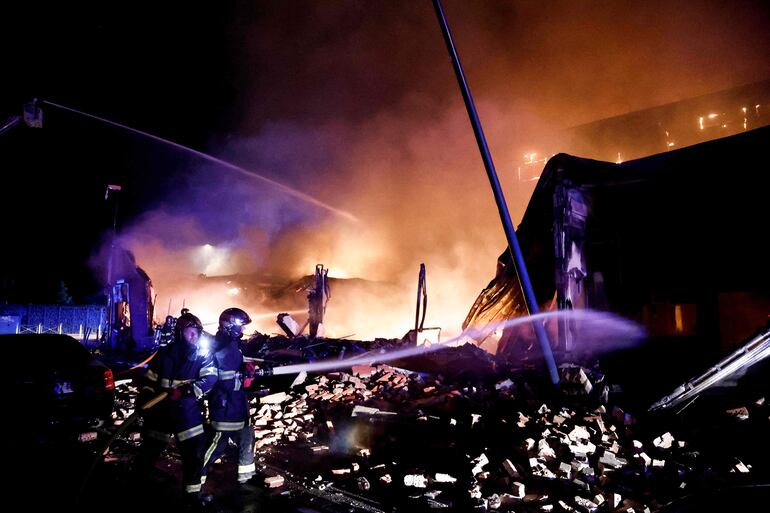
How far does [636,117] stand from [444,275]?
18.9 metres

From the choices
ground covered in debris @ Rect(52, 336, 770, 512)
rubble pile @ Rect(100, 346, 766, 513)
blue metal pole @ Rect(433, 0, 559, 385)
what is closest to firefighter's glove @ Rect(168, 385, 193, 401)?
ground covered in debris @ Rect(52, 336, 770, 512)

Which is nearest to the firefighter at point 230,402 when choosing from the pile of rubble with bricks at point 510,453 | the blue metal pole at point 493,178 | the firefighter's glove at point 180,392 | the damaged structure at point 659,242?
the firefighter's glove at point 180,392

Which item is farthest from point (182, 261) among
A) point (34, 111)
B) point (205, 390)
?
point (205, 390)

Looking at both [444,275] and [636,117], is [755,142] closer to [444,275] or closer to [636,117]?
[444,275]

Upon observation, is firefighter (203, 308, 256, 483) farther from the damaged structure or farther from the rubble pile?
the damaged structure

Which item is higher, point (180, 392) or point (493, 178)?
point (493, 178)

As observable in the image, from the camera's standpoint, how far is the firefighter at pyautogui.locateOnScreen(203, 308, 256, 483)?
179 inches

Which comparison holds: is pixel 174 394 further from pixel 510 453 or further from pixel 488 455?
pixel 510 453

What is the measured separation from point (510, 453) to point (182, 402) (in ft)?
11.7

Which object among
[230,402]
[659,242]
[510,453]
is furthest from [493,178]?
[659,242]

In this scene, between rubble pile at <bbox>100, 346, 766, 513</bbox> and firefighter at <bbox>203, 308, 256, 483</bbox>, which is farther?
firefighter at <bbox>203, 308, 256, 483</bbox>

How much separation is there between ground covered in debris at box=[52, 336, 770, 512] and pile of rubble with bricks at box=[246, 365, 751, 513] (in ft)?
0.05

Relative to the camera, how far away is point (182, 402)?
4309mm

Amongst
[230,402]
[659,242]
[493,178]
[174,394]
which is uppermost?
[493,178]
